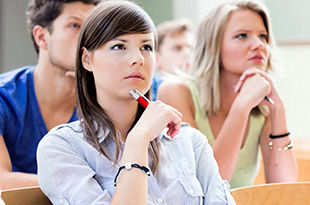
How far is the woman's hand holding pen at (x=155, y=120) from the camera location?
1127mm

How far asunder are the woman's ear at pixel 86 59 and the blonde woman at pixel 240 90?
65 centimetres

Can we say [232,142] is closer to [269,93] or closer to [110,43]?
[269,93]

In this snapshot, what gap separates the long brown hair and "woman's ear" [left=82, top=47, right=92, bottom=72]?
1 centimetres

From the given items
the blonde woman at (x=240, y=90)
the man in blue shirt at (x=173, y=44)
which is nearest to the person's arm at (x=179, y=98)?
the blonde woman at (x=240, y=90)

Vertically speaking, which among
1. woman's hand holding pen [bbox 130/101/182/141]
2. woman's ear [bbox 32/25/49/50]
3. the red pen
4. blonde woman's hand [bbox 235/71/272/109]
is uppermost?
woman's ear [bbox 32/25/49/50]

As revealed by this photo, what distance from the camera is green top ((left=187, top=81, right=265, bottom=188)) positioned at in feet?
6.23

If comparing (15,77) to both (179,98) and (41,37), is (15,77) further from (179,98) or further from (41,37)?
(179,98)

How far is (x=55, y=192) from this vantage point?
1.11 meters

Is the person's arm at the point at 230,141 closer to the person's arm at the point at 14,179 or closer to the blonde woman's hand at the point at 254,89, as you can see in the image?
the blonde woman's hand at the point at 254,89

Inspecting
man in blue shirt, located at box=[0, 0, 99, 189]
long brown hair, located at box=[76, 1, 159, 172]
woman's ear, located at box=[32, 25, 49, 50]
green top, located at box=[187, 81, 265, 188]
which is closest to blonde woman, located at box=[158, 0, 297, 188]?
green top, located at box=[187, 81, 265, 188]

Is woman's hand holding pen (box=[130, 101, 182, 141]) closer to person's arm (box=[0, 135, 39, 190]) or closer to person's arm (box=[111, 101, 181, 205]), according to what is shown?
person's arm (box=[111, 101, 181, 205])

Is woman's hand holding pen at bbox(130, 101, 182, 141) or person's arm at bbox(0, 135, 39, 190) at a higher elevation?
woman's hand holding pen at bbox(130, 101, 182, 141)

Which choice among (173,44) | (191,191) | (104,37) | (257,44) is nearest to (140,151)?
(191,191)

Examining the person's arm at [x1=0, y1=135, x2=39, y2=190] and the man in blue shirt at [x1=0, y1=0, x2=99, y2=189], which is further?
the man in blue shirt at [x1=0, y1=0, x2=99, y2=189]
